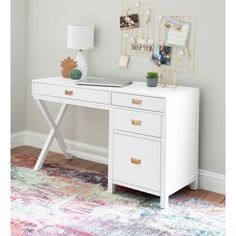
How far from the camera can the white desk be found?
282cm

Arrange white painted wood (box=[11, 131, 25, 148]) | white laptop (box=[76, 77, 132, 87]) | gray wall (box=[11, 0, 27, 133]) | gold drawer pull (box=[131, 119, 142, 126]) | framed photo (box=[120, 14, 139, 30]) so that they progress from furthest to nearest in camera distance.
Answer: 1. white painted wood (box=[11, 131, 25, 148])
2. gray wall (box=[11, 0, 27, 133])
3. framed photo (box=[120, 14, 139, 30])
4. white laptop (box=[76, 77, 132, 87])
5. gold drawer pull (box=[131, 119, 142, 126])

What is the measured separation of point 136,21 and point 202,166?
4.20ft

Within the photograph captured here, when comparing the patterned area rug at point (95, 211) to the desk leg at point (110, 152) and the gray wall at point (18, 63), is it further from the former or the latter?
the gray wall at point (18, 63)

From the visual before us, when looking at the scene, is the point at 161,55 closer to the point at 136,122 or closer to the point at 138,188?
the point at 136,122

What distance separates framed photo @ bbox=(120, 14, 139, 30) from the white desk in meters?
0.57

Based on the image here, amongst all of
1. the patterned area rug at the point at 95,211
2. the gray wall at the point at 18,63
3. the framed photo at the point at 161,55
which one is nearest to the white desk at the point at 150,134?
the patterned area rug at the point at 95,211

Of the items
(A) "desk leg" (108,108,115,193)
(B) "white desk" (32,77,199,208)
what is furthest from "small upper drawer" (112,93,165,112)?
(A) "desk leg" (108,108,115,193)

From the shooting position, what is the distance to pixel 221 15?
3.02 metres

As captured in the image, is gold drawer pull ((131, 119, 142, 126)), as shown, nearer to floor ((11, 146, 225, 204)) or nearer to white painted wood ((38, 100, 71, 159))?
floor ((11, 146, 225, 204))

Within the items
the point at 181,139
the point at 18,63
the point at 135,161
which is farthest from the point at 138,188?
the point at 18,63

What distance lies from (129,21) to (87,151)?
1.27m

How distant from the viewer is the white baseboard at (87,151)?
10.5 ft

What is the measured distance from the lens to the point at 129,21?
3.50m
